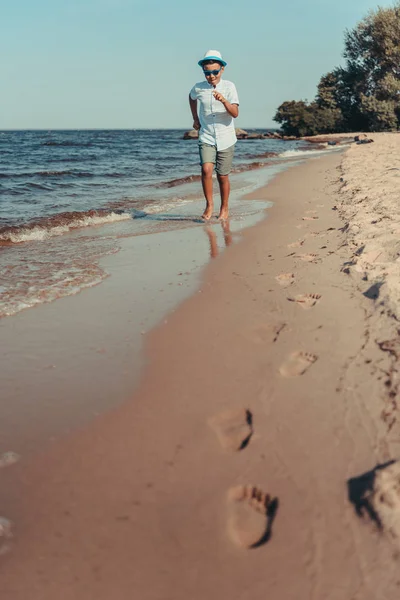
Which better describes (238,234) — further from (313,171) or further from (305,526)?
(313,171)

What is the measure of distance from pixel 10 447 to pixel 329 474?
992 millimetres

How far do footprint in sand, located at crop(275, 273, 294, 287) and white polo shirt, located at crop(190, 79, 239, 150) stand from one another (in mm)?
2660

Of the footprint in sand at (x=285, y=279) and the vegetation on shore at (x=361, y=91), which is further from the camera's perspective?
Answer: the vegetation on shore at (x=361, y=91)

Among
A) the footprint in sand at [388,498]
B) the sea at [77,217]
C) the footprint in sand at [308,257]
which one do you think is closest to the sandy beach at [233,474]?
the footprint in sand at [388,498]

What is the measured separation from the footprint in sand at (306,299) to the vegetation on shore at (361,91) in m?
34.8

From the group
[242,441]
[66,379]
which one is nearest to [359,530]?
[242,441]

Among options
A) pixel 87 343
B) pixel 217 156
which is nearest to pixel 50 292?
pixel 87 343

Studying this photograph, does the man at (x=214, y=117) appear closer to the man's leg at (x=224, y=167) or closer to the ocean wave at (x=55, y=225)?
the man's leg at (x=224, y=167)

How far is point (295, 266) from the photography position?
3.37 meters

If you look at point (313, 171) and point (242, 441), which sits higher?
point (313, 171)

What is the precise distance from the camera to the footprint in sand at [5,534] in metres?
1.22

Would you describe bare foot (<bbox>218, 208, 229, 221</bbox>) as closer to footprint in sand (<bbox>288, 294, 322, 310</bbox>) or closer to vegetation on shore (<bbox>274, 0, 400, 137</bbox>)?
footprint in sand (<bbox>288, 294, 322, 310</bbox>)

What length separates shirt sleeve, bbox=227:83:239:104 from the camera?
5.10 m

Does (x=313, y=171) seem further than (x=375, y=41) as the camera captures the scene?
No
